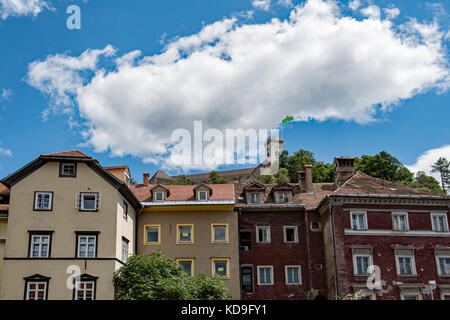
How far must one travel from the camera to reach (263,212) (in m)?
41.7

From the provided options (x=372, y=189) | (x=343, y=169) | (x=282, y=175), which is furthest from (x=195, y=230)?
(x=282, y=175)

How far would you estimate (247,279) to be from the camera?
39906 millimetres

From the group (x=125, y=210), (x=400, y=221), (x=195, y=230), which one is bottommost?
(x=195, y=230)

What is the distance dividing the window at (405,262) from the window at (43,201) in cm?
2640

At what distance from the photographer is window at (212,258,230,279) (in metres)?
38.8

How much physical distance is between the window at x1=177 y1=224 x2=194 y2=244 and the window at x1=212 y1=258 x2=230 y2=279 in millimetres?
2601

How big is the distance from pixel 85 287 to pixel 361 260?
20.5 m

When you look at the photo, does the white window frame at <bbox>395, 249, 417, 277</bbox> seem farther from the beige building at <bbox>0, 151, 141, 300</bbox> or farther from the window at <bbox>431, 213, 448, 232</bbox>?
the beige building at <bbox>0, 151, 141, 300</bbox>

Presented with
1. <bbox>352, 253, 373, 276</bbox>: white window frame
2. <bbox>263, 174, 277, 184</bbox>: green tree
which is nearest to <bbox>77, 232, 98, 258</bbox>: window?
<bbox>352, 253, 373, 276</bbox>: white window frame

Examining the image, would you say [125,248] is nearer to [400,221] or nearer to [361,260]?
[361,260]

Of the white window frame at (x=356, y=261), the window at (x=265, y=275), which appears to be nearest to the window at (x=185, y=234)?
the window at (x=265, y=275)

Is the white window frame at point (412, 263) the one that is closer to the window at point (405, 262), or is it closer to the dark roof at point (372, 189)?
the window at point (405, 262)

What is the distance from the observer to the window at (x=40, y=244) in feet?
106
